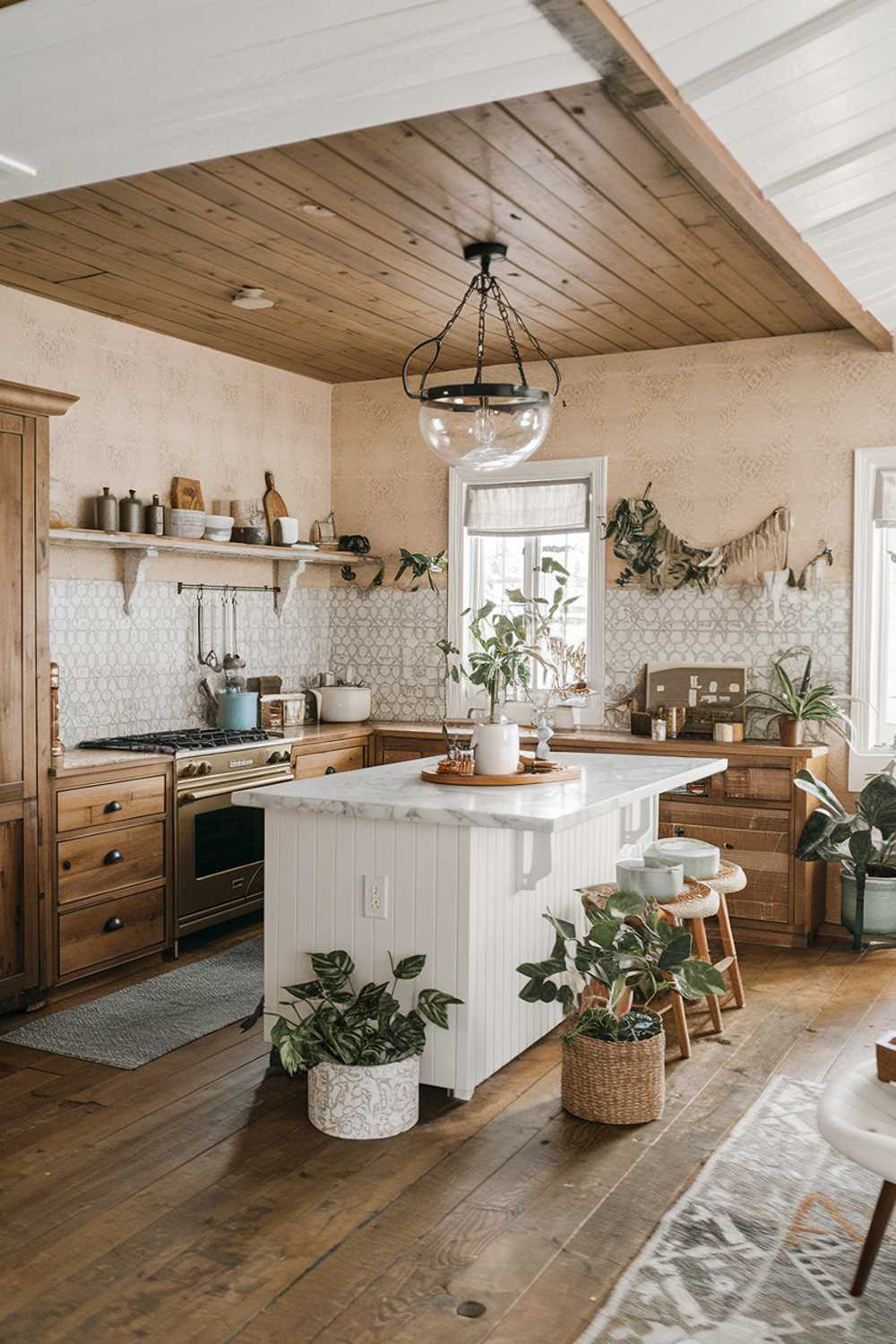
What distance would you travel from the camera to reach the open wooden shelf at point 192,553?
209 inches

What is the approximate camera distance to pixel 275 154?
361 centimetres

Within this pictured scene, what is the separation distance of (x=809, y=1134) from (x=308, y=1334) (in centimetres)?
164

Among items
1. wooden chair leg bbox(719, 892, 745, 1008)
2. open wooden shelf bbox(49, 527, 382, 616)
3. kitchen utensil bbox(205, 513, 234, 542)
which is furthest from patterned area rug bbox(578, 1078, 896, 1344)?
kitchen utensil bbox(205, 513, 234, 542)

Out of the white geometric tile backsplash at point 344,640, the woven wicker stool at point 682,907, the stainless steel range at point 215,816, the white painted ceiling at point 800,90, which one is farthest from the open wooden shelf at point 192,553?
the white painted ceiling at point 800,90

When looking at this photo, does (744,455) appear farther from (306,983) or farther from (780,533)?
(306,983)

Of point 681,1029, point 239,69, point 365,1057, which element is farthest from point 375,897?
point 239,69

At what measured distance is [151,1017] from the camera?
14.5 feet

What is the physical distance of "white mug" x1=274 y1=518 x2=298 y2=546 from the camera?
6.51 m

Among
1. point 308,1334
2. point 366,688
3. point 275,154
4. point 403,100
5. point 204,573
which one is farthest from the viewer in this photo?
point 366,688

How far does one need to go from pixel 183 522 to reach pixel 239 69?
9.80ft

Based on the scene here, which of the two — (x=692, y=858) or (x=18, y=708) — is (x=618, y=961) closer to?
(x=692, y=858)

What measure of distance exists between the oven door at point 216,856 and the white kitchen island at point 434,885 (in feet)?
4.75

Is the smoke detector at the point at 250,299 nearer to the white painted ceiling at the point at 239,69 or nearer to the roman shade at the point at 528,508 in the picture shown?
the white painted ceiling at the point at 239,69

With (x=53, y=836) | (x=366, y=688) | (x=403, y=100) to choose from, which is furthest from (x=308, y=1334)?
(x=366, y=688)
